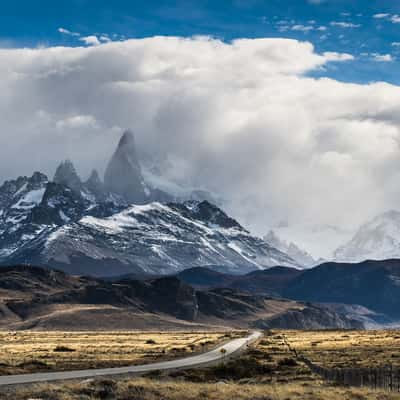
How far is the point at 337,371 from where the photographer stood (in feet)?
164

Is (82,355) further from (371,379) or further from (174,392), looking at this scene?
(174,392)

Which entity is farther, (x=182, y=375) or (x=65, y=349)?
(x=65, y=349)

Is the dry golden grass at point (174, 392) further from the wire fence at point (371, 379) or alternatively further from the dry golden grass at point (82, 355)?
the dry golden grass at point (82, 355)

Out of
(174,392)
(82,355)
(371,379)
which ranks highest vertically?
(371,379)

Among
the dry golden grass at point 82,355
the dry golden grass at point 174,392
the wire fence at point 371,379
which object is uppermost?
the wire fence at point 371,379

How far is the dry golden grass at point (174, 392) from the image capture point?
38688 mm

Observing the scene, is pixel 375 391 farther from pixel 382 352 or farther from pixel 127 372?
pixel 382 352

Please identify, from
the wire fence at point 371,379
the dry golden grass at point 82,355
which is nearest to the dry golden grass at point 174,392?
the wire fence at point 371,379

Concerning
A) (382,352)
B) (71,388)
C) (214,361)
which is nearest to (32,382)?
(71,388)

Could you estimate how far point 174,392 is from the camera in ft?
133

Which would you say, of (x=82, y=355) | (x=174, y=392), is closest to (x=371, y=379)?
(x=174, y=392)

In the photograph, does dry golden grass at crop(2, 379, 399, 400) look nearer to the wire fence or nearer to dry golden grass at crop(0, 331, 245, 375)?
the wire fence

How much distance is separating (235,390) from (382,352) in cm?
5634

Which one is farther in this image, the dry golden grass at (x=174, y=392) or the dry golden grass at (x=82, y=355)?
the dry golden grass at (x=82, y=355)
